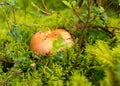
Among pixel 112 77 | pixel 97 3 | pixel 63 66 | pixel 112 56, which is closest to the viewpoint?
pixel 112 77

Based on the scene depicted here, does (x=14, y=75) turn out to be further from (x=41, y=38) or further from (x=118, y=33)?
(x=118, y=33)

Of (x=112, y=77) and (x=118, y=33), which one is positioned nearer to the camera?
(x=112, y=77)

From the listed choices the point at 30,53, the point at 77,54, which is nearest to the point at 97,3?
the point at 77,54

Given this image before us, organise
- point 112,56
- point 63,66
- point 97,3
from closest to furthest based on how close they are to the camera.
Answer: point 112,56 → point 63,66 → point 97,3

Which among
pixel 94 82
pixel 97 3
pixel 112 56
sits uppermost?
pixel 97 3

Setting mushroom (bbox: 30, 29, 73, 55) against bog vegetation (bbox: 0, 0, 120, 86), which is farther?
mushroom (bbox: 30, 29, 73, 55)

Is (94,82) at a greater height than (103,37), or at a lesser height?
lesser

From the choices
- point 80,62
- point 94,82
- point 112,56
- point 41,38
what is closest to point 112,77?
point 112,56

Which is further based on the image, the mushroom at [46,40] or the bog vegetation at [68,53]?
the mushroom at [46,40]

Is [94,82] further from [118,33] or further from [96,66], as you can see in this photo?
[118,33]
